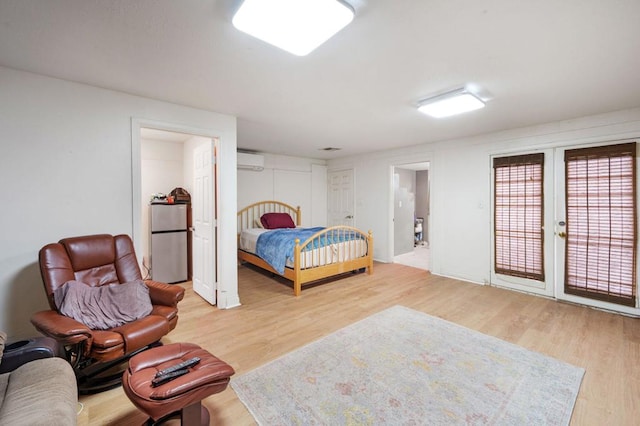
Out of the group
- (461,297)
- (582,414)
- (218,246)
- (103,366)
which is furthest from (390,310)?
(103,366)

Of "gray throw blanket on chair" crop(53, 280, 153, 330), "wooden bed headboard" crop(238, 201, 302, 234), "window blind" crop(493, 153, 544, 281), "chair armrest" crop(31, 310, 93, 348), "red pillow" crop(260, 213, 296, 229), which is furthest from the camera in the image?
"wooden bed headboard" crop(238, 201, 302, 234)

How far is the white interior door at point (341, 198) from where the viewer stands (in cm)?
648

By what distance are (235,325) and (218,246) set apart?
0.96 m

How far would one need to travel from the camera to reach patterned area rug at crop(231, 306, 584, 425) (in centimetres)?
167

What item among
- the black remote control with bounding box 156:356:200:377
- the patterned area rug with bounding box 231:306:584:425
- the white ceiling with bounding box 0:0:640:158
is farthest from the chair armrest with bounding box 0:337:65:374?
the white ceiling with bounding box 0:0:640:158

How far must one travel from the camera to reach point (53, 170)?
2.36 meters

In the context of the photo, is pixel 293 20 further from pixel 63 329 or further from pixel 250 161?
pixel 250 161

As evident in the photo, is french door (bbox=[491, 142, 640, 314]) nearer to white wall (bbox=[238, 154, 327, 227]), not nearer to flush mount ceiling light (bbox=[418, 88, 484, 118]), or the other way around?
flush mount ceiling light (bbox=[418, 88, 484, 118])

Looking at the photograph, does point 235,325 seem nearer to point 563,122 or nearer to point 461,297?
point 461,297

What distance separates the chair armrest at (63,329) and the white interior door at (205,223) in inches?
65.5

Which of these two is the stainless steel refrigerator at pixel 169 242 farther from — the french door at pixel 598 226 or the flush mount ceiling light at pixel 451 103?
the french door at pixel 598 226

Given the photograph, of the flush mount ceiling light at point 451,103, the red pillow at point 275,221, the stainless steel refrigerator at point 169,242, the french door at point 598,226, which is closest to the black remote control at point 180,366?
the flush mount ceiling light at point 451,103

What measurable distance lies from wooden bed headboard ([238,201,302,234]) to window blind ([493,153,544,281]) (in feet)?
13.2

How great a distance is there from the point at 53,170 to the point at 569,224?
5706mm
